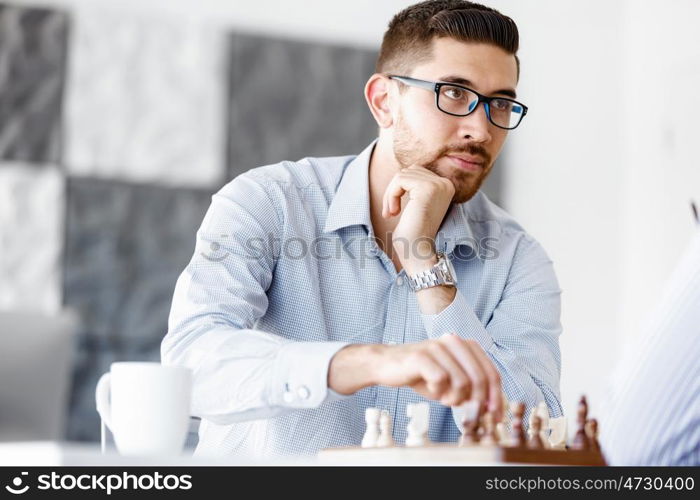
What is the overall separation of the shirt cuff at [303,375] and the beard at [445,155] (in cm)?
85

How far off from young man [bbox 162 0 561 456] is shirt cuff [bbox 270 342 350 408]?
0.16m

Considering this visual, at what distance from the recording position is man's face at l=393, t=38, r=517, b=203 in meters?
2.00

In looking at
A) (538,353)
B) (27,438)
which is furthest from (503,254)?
(27,438)

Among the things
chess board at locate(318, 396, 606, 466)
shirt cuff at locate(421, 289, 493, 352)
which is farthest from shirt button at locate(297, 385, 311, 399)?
shirt cuff at locate(421, 289, 493, 352)

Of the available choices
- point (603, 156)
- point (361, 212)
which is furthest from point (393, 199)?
point (603, 156)

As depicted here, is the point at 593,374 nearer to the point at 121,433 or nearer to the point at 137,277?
the point at 137,277

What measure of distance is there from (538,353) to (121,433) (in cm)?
104

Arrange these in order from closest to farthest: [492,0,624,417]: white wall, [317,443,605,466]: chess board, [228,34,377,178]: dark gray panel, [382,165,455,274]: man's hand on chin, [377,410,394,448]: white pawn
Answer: [317,443,605,466]: chess board, [377,410,394,448]: white pawn, [382,165,455,274]: man's hand on chin, [228,34,377,178]: dark gray panel, [492,0,624,417]: white wall

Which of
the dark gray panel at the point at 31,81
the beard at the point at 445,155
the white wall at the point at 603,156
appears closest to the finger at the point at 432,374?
the beard at the point at 445,155

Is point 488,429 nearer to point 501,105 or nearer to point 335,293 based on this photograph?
point 335,293

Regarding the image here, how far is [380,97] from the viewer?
2.24 metres

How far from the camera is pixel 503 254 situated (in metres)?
2.06

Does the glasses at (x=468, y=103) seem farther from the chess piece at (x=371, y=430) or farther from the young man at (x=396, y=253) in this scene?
the chess piece at (x=371, y=430)

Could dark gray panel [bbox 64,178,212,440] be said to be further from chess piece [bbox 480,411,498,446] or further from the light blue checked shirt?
chess piece [bbox 480,411,498,446]
